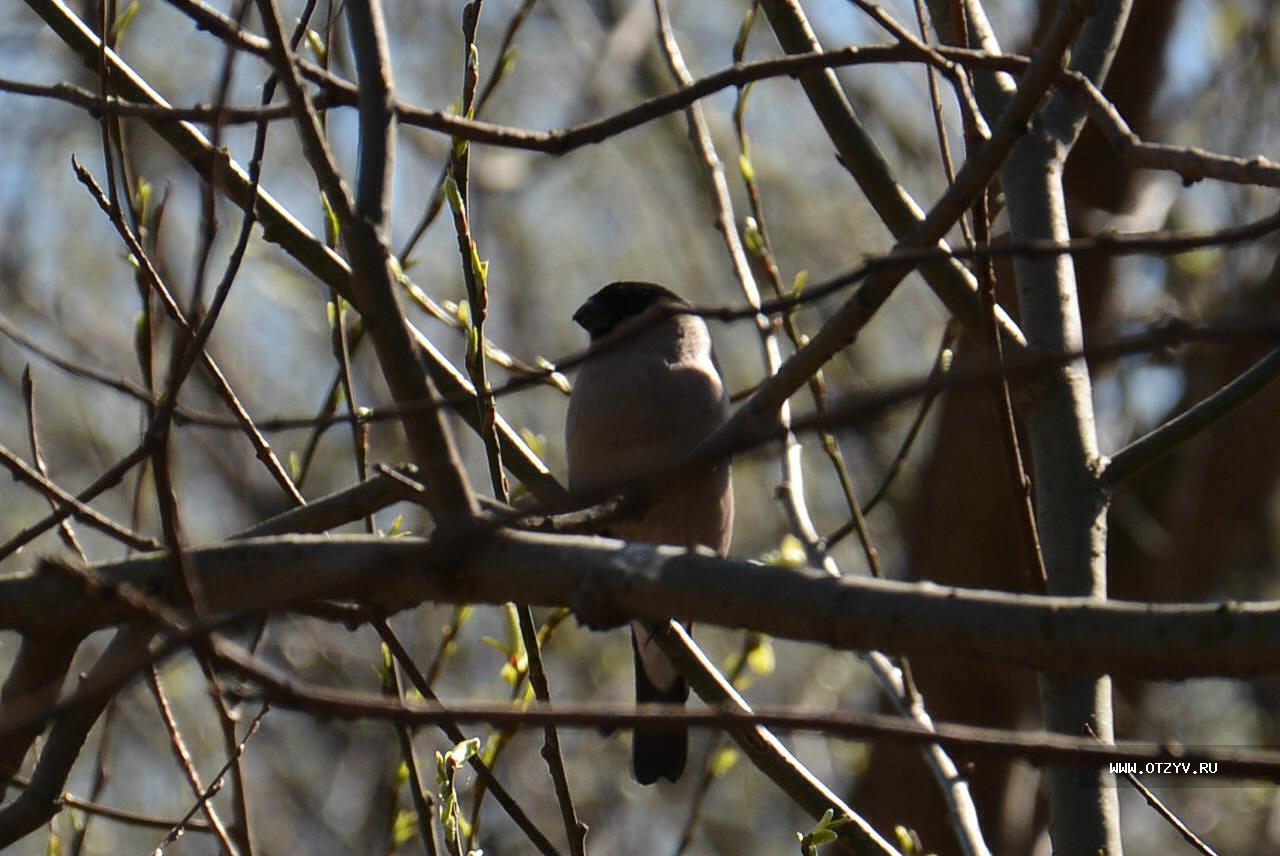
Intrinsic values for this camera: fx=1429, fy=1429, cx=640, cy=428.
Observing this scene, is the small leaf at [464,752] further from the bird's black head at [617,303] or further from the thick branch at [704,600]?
the bird's black head at [617,303]

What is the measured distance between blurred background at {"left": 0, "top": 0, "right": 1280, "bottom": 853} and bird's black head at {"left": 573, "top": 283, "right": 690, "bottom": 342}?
216cm

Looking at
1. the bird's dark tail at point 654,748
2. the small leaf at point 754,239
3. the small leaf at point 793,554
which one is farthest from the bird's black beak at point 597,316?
the small leaf at point 793,554

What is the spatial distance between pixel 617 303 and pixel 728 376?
577 centimetres

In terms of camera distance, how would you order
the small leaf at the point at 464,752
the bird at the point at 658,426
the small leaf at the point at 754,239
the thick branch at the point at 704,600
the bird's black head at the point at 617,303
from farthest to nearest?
1. the bird's black head at the point at 617,303
2. the bird at the point at 658,426
3. the small leaf at the point at 754,239
4. the small leaf at the point at 464,752
5. the thick branch at the point at 704,600

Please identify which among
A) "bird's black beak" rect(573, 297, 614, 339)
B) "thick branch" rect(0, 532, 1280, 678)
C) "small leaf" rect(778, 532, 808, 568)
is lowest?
"thick branch" rect(0, 532, 1280, 678)

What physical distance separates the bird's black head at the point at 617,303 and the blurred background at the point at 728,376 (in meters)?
2.16

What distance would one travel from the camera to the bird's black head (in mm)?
4980

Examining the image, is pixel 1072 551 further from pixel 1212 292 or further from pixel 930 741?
pixel 1212 292

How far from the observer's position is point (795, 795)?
3006 mm

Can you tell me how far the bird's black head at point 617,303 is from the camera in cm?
498

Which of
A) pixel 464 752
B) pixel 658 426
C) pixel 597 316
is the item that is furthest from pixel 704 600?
pixel 597 316

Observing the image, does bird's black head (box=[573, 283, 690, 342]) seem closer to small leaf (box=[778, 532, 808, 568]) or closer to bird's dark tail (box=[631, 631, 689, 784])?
bird's dark tail (box=[631, 631, 689, 784])

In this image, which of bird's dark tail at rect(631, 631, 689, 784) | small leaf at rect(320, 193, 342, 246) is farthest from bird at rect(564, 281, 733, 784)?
small leaf at rect(320, 193, 342, 246)

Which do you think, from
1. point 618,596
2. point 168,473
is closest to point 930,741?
point 618,596
